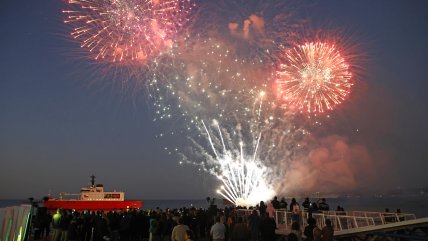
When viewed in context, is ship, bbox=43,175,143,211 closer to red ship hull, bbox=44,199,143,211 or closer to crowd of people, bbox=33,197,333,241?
red ship hull, bbox=44,199,143,211

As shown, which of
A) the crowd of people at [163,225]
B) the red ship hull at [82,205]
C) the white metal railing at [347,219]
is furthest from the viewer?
the red ship hull at [82,205]

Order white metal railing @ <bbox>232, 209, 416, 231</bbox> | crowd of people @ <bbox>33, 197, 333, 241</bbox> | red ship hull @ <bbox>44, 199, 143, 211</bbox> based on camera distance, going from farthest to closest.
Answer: red ship hull @ <bbox>44, 199, 143, 211</bbox>
white metal railing @ <bbox>232, 209, 416, 231</bbox>
crowd of people @ <bbox>33, 197, 333, 241</bbox>

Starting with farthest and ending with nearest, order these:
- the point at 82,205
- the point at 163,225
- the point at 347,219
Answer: the point at 82,205 < the point at 347,219 < the point at 163,225

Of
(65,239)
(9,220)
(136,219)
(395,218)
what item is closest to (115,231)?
(136,219)

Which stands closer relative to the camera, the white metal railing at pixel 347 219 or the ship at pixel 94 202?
the white metal railing at pixel 347 219

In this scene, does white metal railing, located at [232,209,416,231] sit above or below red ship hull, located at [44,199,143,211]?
below

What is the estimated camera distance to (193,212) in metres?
19.4

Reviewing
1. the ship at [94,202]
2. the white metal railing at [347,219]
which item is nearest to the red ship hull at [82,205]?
the ship at [94,202]

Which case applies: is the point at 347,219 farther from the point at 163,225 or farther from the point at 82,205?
the point at 82,205

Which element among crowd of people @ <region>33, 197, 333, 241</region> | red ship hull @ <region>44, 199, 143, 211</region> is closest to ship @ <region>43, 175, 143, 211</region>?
red ship hull @ <region>44, 199, 143, 211</region>

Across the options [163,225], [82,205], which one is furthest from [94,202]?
[163,225]

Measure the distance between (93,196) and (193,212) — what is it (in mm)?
34521

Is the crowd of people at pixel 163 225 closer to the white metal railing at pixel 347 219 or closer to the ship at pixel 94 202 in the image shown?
the white metal railing at pixel 347 219

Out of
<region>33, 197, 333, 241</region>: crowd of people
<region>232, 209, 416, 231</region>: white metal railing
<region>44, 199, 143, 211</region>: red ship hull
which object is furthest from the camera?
<region>44, 199, 143, 211</region>: red ship hull
